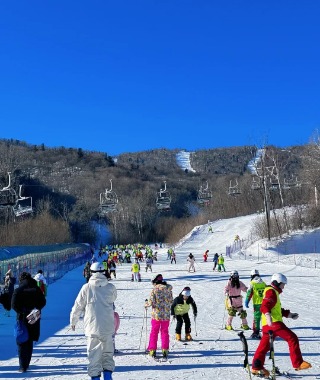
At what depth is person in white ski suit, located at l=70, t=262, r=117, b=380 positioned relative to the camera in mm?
6446

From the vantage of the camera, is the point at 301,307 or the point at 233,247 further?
the point at 233,247

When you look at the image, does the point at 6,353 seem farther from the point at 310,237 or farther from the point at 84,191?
the point at 84,191

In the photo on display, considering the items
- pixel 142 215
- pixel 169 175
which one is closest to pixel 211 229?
pixel 142 215

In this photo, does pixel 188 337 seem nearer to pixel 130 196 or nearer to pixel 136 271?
pixel 136 271

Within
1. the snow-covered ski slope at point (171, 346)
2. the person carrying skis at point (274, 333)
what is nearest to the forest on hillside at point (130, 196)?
the snow-covered ski slope at point (171, 346)

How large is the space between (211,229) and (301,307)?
191 feet

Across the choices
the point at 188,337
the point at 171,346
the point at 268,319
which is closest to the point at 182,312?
the point at 188,337

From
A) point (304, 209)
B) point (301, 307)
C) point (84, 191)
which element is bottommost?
point (301, 307)

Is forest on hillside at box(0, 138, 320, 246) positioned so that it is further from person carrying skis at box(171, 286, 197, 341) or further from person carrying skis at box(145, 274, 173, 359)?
person carrying skis at box(145, 274, 173, 359)

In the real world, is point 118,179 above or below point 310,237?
above

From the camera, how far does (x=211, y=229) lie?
7375 cm

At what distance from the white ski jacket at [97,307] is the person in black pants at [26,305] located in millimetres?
1442

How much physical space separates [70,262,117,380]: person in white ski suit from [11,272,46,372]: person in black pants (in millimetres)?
1442

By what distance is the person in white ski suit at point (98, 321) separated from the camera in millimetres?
6446
